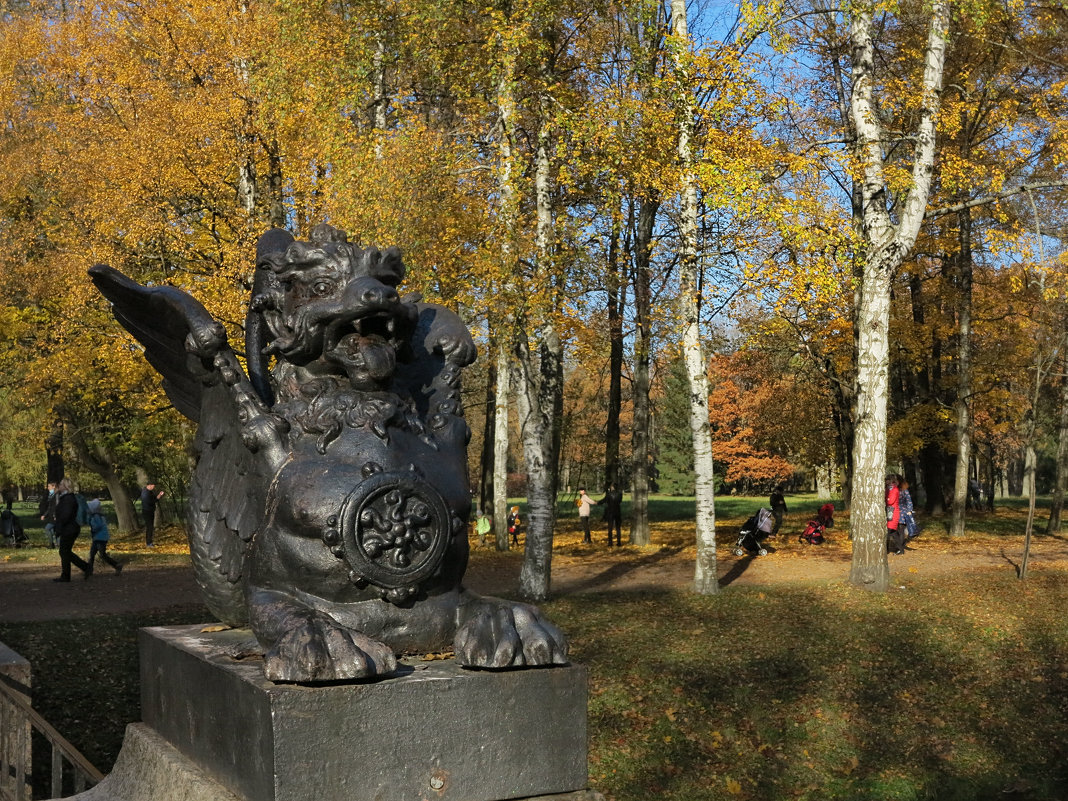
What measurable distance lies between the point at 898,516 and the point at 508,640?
20326mm

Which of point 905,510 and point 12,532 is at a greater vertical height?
point 905,510

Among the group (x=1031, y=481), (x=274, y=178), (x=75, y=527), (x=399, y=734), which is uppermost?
(x=274, y=178)

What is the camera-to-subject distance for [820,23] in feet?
78.9

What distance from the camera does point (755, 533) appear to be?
23359 mm

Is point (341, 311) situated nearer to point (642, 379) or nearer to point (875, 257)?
point (875, 257)

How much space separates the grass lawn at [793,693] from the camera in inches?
389

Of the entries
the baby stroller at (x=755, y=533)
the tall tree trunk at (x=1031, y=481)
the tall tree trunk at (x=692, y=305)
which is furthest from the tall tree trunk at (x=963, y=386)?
the tall tree trunk at (x=692, y=305)

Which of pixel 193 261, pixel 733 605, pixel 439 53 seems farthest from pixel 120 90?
pixel 733 605

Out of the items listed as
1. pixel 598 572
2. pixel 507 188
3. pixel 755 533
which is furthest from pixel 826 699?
pixel 755 533

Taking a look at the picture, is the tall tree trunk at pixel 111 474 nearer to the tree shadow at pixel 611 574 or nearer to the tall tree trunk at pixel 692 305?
the tree shadow at pixel 611 574

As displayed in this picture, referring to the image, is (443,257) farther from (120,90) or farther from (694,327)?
(120,90)

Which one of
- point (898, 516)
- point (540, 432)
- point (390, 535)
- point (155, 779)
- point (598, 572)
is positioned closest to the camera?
point (390, 535)

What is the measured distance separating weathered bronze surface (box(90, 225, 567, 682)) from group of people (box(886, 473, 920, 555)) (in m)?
19.0

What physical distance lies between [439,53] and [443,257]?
3.08m
